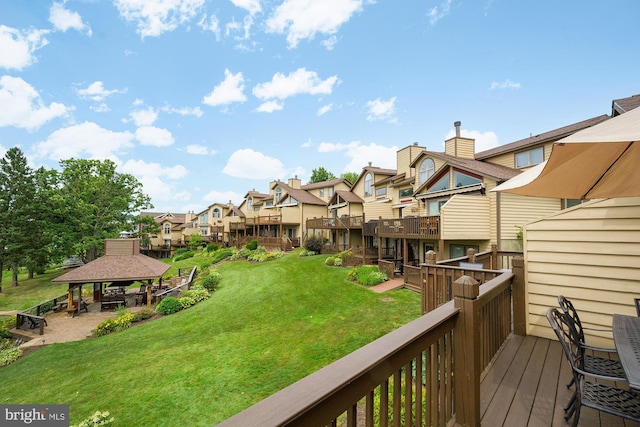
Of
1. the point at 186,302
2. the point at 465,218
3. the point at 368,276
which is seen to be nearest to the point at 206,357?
the point at 186,302

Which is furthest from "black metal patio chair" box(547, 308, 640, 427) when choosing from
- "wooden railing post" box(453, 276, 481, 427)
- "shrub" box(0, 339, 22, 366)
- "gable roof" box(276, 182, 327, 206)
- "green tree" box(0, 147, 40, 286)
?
"green tree" box(0, 147, 40, 286)

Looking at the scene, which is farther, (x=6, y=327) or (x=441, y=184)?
(x=441, y=184)

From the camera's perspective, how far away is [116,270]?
570 inches

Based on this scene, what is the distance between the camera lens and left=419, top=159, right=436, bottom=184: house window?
1655 centimetres

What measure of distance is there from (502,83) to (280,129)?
21.3 metres

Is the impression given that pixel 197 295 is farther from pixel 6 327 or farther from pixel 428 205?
pixel 428 205

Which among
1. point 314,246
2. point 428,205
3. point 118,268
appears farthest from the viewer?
point 314,246

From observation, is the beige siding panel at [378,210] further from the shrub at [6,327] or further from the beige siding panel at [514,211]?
the shrub at [6,327]

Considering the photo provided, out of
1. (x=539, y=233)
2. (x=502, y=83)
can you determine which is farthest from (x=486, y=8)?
(x=539, y=233)

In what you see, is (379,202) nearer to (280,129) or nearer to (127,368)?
(280,129)

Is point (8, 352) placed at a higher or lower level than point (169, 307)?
lower

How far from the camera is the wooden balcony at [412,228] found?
13.0 meters

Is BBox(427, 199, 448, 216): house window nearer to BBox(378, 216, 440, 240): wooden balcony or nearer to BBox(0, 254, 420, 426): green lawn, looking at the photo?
BBox(378, 216, 440, 240): wooden balcony

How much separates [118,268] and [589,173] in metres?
18.5
